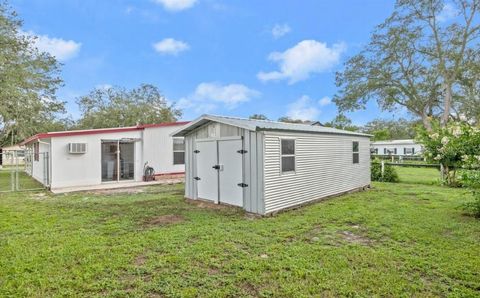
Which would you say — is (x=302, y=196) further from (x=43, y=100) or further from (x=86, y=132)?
(x=43, y=100)

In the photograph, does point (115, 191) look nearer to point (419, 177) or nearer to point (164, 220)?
point (164, 220)

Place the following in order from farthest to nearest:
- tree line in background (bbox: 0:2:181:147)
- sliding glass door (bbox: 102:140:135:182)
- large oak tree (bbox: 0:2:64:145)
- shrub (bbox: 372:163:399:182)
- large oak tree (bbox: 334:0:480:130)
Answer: large oak tree (bbox: 334:0:480:130) < tree line in background (bbox: 0:2:181:147) < large oak tree (bbox: 0:2:64:145) < shrub (bbox: 372:163:399:182) < sliding glass door (bbox: 102:140:135:182)

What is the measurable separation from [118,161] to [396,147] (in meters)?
29.7

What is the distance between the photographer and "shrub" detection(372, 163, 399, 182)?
42.1 ft

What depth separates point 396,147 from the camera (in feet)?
104

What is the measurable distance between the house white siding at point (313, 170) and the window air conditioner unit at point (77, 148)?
814cm

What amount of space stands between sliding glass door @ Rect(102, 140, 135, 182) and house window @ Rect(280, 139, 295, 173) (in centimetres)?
812

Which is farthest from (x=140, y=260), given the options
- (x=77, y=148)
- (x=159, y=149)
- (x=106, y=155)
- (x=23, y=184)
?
(x=23, y=184)

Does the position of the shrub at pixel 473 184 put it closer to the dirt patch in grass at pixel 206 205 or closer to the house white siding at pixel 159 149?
A: the dirt patch in grass at pixel 206 205

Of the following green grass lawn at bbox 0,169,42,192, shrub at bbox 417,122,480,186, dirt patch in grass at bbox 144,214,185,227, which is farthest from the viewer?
green grass lawn at bbox 0,169,42,192

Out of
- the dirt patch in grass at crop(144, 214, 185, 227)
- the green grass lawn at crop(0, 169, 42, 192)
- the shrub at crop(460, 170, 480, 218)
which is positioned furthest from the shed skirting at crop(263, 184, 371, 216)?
the green grass lawn at crop(0, 169, 42, 192)

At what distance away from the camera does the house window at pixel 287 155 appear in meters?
6.98

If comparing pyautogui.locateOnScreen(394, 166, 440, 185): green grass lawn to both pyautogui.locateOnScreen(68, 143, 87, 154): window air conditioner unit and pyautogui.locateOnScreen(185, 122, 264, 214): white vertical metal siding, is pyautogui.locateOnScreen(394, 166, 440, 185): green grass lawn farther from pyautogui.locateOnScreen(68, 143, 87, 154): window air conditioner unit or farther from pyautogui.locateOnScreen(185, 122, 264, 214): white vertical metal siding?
pyautogui.locateOnScreen(68, 143, 87, 154): window air conditioner unit

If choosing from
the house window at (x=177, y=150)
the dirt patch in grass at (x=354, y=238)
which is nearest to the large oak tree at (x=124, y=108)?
the house window at (x=177, y=150)
